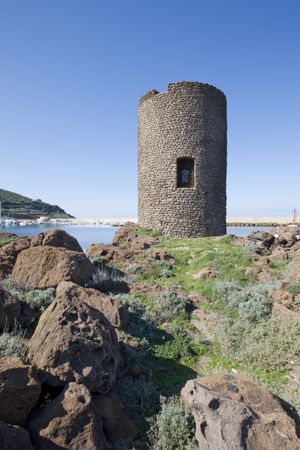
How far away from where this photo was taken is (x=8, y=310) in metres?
5.12

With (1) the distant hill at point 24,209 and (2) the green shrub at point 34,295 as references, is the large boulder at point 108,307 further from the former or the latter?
(1) the distant hill at point 24,209

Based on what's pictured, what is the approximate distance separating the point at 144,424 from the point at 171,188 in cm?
1237

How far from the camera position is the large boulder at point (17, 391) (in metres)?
3.47

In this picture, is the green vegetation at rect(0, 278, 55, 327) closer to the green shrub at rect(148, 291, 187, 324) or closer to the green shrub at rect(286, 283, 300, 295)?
the green shrub at rect(148, 291, 187, 324)

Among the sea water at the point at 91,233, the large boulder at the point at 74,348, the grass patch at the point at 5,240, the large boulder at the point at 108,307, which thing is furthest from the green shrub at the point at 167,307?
the sea water at the point at 91,233

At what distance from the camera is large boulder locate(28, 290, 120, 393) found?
160 inches

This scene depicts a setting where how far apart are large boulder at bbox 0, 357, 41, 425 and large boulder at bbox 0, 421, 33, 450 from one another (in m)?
0.40

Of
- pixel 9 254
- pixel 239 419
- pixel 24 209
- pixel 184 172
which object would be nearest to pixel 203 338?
pixel 239 419

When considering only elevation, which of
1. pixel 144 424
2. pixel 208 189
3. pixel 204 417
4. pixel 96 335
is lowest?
pixel 144 424

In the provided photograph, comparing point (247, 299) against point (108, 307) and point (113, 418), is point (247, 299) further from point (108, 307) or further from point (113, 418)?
point (113, 418)

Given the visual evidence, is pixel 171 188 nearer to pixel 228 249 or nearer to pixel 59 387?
pixel 228 249

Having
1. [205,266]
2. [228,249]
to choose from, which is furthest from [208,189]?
[205,266]

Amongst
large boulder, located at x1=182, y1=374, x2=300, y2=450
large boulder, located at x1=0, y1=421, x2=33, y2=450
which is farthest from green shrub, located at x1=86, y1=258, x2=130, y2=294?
large boulder, located at x1=0, y1=421, x2=33, y2=450

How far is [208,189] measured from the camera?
628 inches
